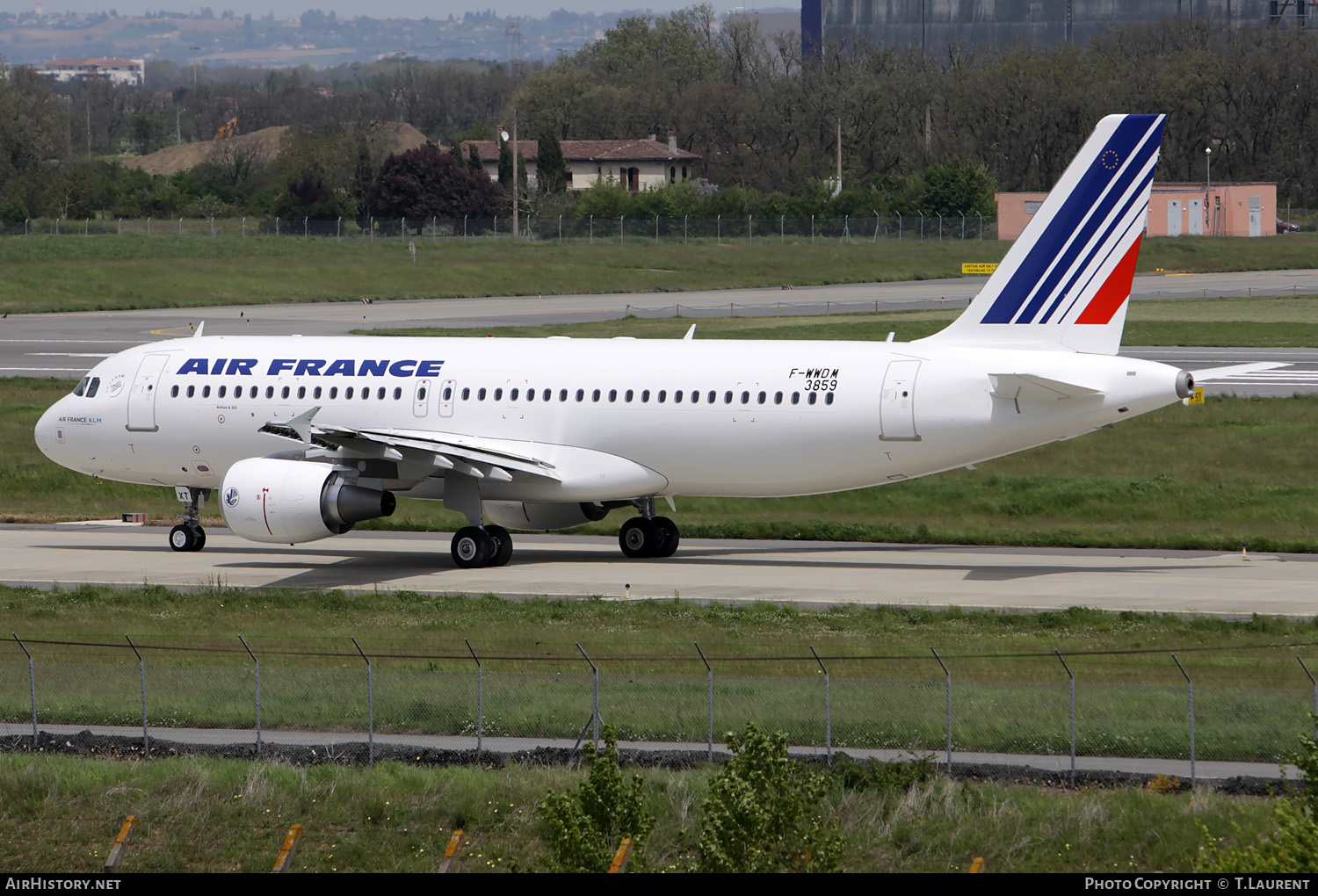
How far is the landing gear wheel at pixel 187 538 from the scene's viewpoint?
126 ft

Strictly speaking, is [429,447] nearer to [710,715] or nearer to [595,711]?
[595,711]

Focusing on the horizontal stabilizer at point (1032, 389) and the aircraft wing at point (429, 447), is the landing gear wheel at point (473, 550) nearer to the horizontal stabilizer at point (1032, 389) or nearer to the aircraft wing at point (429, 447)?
the aircraft wing at point (429, 447)

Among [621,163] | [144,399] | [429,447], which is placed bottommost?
[429,447]

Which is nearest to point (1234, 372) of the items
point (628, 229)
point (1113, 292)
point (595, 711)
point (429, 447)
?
point (1113, 292)

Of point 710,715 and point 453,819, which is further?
point 710,715

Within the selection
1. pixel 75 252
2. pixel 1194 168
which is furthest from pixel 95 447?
pixel 1194 168

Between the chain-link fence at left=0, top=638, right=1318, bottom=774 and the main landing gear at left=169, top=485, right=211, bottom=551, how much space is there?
13.8 meters

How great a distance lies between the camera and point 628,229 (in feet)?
443

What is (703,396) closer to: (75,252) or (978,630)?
(978,630)

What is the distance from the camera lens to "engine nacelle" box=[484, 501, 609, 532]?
120 feet

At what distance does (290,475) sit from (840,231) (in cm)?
10578

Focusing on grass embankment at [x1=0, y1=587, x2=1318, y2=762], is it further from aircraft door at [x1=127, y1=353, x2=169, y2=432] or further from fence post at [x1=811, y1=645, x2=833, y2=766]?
aircraft door at [x1=127, y1=353, x2=169, y2=432]

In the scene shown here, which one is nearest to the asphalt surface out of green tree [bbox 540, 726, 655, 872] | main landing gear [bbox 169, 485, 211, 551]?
main landing gear [bbox 169, 485, 211, 551]

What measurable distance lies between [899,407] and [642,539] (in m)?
6.95
